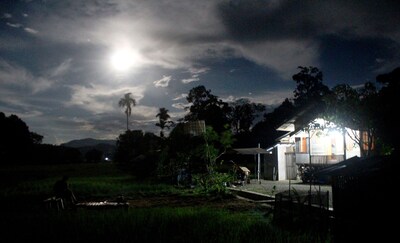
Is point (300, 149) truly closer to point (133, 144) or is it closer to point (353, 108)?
point (353, 108)

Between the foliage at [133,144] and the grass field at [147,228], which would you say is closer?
the grass field at [147,228]

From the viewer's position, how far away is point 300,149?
29.7 metres

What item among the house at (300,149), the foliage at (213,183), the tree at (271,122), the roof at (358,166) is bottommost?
the foliage at (213,183)

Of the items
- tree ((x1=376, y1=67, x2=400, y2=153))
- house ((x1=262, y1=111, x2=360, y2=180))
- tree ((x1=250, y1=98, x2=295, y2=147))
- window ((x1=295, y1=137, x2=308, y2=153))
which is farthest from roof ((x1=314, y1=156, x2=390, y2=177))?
tree ((x1=250, y1=98, x2=295, y2=147))

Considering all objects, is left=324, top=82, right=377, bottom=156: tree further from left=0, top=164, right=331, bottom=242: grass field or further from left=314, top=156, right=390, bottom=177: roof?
left=314, top=156, right=390, bottom=177: roof

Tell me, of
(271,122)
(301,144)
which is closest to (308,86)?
(271,122)

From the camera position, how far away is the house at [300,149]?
27.8m

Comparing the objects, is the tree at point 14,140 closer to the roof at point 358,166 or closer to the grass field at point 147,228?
the grass field at point 147,228

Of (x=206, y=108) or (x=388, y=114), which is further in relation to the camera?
(x=206, y=108)

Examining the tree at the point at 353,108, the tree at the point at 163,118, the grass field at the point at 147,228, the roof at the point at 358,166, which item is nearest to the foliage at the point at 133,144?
the tree at the point at 163,118

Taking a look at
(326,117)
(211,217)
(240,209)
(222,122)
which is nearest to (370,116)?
(326,117)

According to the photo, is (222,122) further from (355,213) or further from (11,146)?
(355,213)

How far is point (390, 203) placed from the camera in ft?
19.0

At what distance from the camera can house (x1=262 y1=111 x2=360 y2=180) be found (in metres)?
27.8
